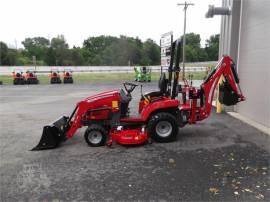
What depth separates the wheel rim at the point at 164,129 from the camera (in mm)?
6324

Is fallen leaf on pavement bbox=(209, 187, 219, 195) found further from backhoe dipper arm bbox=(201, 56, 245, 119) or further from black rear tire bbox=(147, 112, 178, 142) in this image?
backhoe dipper arm bbox=(201, 56, 245, 119)

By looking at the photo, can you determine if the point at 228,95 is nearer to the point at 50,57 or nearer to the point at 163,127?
the point at 163,127

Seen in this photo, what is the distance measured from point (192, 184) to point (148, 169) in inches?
33.8

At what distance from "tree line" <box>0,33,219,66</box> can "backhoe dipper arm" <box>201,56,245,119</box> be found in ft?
195

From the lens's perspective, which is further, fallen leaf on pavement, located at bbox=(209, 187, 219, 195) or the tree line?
the tree line

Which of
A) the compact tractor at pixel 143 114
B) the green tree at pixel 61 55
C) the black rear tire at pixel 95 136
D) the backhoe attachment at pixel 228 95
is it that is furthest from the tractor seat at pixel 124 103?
the green tree at pixel 61 55

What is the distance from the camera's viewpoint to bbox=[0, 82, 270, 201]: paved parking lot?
4027 mm

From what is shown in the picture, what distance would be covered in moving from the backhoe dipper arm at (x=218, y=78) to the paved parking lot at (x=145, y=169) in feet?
2.70

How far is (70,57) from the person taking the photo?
6856 cm

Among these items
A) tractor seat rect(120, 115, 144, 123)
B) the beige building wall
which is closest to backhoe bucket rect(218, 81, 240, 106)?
the beige building wall

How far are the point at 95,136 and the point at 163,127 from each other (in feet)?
4.68

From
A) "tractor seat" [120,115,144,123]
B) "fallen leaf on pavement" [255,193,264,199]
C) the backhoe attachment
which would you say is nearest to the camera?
"fallen leaf on pavement" [255,193,264,199]

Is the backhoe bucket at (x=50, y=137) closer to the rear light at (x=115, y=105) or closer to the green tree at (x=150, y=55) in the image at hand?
the rear light at (x=115, y=105)

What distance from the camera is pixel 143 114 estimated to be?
651 cm
